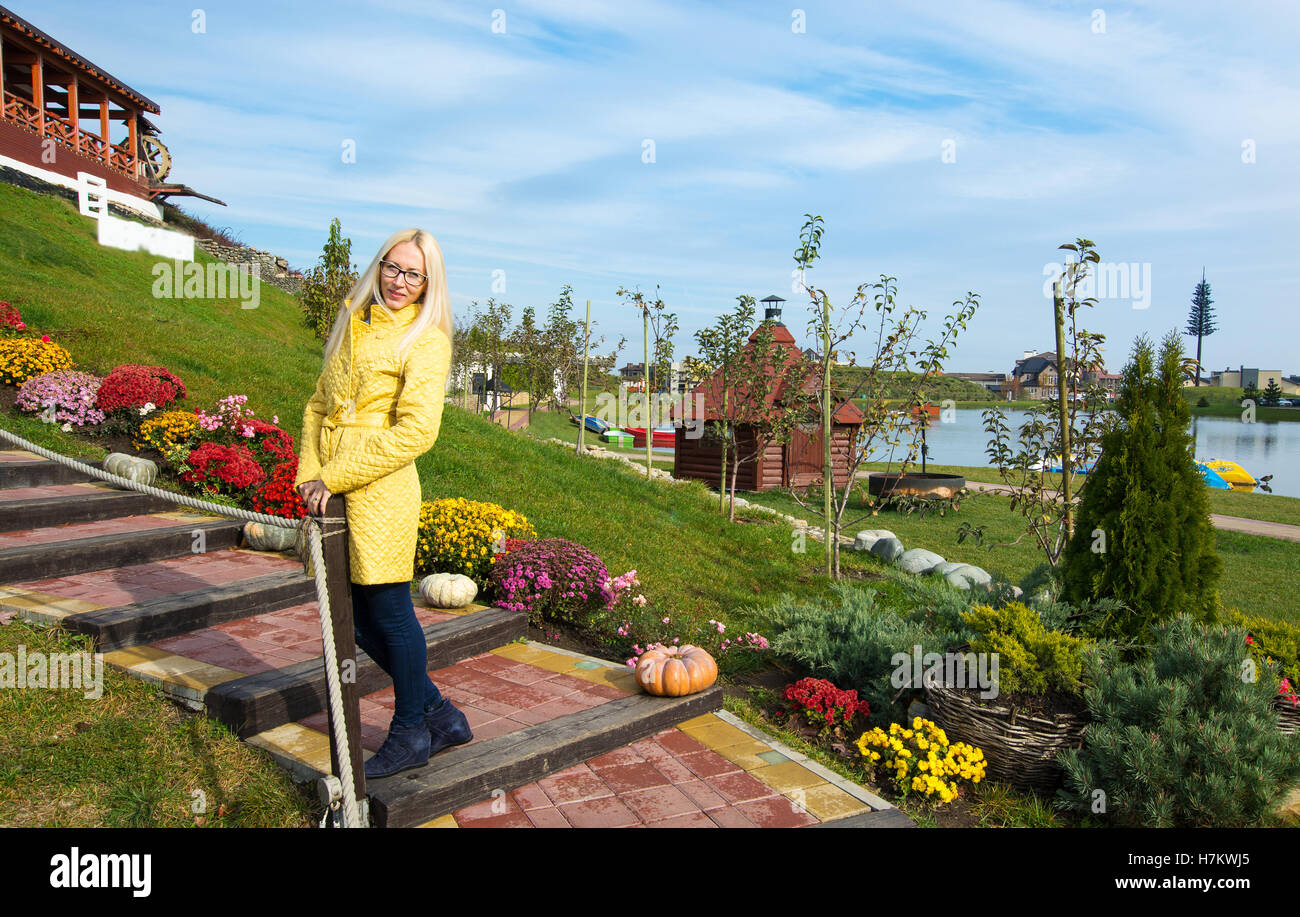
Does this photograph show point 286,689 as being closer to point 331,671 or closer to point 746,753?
point 331,671

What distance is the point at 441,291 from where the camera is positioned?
3.12m

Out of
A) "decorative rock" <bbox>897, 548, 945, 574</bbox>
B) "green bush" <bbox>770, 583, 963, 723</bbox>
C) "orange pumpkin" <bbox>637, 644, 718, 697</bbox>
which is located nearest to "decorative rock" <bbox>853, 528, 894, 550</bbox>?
"decorative rock" <bbox>897, 548, 945, 574</bbox>

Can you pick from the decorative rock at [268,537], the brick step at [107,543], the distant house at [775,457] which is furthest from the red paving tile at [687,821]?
the distant house at [775,457]

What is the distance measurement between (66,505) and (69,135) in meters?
24.0

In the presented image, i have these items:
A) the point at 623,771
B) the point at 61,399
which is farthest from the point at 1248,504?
the point at 61,399

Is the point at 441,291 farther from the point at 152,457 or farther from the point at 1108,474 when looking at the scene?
the point at 152,457

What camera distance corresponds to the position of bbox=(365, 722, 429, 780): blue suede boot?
319 cm

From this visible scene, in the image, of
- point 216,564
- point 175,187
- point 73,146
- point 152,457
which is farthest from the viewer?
point 175,187

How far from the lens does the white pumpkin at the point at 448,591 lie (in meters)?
5.54

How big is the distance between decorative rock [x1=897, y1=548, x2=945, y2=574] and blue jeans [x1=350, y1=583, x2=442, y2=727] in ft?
27.4

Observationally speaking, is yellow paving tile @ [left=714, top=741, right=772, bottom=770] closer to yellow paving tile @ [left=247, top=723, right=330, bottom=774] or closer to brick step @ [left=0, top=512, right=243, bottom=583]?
yellow paving tile @ [left=247, top=723, right=330, bottom=774]

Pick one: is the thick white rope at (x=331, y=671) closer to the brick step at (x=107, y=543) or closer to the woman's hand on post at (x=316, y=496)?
the woman's hand on post at (x=316, y=496)

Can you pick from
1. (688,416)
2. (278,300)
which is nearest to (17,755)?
(688,416)

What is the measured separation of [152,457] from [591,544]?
463 centimetres
